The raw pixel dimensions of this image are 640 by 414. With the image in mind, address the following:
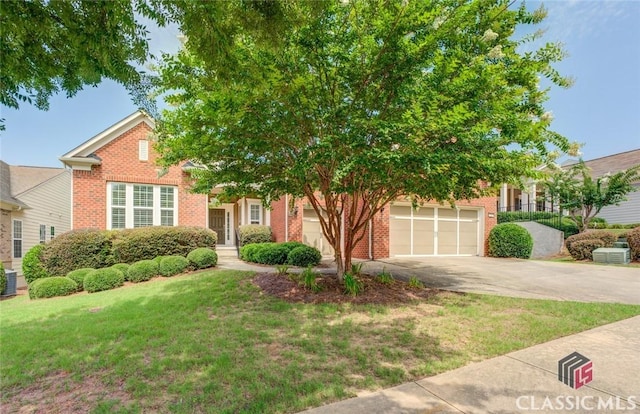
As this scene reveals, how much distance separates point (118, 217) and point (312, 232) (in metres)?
8.31

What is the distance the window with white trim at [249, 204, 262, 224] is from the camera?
1714 centimetres

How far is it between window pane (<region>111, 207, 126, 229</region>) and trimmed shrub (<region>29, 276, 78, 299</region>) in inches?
186

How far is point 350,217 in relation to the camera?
26.1 ft

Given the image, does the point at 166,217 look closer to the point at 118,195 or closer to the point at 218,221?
the point at 118,195

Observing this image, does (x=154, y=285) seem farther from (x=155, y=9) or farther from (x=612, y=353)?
(x=612, y=353)

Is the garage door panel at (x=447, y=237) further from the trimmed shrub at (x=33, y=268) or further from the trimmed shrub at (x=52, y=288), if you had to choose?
the trimmed shrub at (x=33, y=268)

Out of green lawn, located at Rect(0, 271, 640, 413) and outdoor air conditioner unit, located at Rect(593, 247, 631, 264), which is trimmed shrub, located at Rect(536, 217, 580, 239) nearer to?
outdoor air conditioner unit, located at Rect(593, 247, 631, 264)

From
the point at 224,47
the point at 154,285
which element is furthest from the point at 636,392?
the point at 154,285

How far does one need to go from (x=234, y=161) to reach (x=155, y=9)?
3.92 meters

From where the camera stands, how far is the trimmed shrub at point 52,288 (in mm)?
9039

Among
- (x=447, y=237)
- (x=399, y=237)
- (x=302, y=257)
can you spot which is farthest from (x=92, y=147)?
(x=447, y=237)

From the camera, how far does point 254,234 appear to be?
1530 cm

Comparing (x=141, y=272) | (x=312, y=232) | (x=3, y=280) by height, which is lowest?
(x=3, y=280)

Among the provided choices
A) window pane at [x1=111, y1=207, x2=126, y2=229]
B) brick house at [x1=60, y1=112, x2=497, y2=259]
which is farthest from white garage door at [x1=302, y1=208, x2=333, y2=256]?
window pane at [x1=111, y1=207, x2=126, y2=229]
